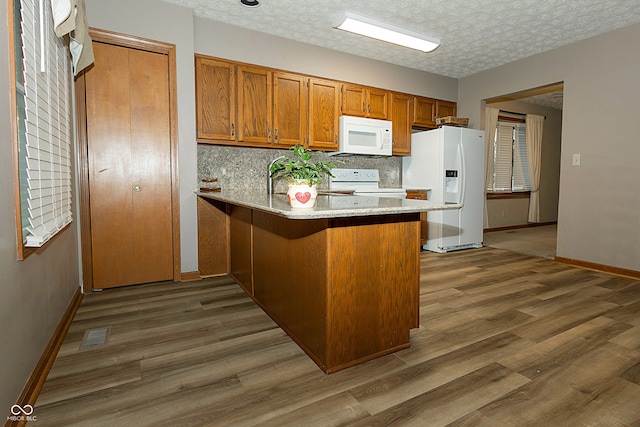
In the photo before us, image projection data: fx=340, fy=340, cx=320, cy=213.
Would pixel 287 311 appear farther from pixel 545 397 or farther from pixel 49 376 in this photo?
pixel 545 397

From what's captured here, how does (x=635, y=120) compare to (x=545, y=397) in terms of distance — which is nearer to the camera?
(x=545, y=397)

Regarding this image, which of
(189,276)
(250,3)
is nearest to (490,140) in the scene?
(250,3)

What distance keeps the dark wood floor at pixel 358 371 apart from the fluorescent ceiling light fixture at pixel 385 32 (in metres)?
2.65

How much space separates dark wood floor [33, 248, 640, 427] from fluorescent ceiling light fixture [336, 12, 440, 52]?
2.65 metres

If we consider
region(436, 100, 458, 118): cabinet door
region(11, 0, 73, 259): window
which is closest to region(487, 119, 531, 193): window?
region(436, 100, 458, 118): cabinet door

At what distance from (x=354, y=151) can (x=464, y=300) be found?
90.8 inches

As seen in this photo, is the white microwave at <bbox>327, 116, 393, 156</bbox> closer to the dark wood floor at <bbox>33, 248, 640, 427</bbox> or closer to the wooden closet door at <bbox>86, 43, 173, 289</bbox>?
the wooden closet door at <bbox>86, 43, 173, 289</bbox>

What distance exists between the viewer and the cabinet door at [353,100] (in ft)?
14.3

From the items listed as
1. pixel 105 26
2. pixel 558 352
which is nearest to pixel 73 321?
pixel 105 26

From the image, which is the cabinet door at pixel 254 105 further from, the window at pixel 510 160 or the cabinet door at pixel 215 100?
the window at pixel 510 160

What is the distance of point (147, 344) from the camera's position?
2.04 metres

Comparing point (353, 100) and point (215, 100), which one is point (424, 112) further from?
point (215, 100)

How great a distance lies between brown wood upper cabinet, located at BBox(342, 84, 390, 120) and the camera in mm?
4371

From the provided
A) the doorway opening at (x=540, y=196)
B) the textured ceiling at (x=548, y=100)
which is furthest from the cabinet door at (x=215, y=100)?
the textured ceiling at (x=548, y=100)
